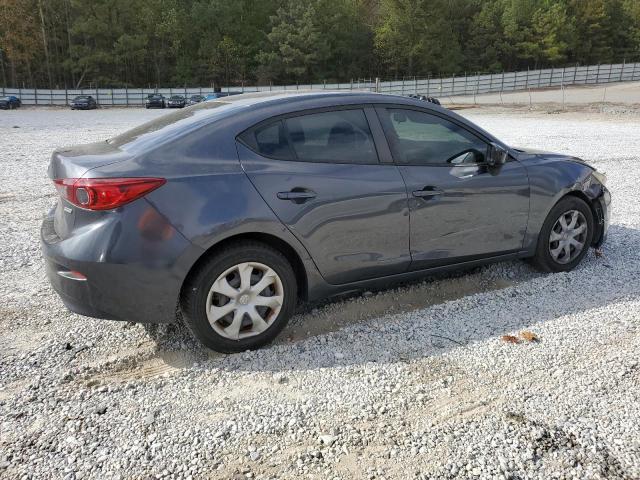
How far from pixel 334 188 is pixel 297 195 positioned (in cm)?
28

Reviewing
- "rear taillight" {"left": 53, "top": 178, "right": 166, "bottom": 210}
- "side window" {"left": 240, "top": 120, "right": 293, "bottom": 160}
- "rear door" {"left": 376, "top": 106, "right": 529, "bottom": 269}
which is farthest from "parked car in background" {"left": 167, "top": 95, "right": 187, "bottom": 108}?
"rear taillight" {"left": 53, "top": 178, "right": 166, "bottom": 210}

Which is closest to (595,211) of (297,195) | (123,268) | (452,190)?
(452,190)

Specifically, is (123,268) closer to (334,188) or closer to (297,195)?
(297,195)

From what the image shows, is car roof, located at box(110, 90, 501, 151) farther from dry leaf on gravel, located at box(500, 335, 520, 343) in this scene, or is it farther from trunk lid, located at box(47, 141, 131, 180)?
dry leaf on gravel, located at box(500, 335, 520, 343)

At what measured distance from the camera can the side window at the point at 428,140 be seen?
4.05m

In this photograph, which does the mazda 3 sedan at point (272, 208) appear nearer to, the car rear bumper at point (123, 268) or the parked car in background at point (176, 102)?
the car rear bumper at point (123, 268)

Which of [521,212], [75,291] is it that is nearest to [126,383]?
[75,291]

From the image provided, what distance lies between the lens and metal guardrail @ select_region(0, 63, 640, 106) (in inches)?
2208

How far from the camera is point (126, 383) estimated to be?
329 cm

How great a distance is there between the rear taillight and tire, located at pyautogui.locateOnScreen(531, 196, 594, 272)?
10.7 ft

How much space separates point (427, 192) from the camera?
13.2 ft

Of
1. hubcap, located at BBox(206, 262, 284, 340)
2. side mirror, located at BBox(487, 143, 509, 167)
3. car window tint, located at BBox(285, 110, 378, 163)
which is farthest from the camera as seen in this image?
side mirror, located at BBox(487, 143, 509, 167)

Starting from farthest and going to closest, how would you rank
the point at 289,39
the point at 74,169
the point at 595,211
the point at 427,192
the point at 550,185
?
the point at 289,39 < the point at 595,211 < the point at 550,185 < the point at 427,192 < the point at 74,169

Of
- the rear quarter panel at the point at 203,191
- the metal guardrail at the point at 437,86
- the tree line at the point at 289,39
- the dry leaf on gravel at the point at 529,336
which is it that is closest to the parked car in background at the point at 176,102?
the metal guardrail at the point at 437,86
